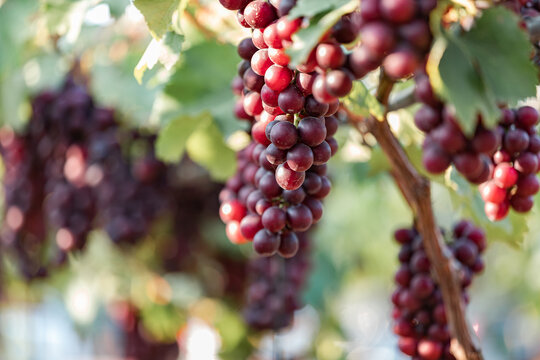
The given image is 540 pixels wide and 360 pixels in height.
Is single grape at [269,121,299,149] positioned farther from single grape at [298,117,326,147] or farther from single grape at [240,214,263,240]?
single grape at [240,214,263,240]

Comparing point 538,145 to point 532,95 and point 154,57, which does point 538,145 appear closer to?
point 532,95

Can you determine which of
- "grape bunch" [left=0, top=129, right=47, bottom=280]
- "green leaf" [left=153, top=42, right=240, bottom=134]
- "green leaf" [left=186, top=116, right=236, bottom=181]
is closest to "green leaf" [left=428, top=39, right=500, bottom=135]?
"green leaf" [left=153, top=42, right=240, bottom=134]

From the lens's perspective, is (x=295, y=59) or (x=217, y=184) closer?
(x=295, y=59)

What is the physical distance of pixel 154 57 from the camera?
0.65 meters

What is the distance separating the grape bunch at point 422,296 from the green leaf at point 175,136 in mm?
422

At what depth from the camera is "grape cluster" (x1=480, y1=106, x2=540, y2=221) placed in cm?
62

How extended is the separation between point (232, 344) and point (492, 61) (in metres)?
1.30

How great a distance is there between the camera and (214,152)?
1161 mm

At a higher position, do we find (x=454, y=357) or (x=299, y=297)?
(x=454, y=357)

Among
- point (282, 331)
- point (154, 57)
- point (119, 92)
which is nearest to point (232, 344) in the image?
point (282, 331)

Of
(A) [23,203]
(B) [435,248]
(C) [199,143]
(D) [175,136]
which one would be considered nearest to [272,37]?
(B) [435,248]

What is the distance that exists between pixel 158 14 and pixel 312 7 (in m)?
0.21

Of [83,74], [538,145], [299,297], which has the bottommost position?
[299,297]

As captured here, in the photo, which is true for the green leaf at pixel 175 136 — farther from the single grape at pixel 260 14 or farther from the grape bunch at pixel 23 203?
the grape bunch at pixel 23 203
